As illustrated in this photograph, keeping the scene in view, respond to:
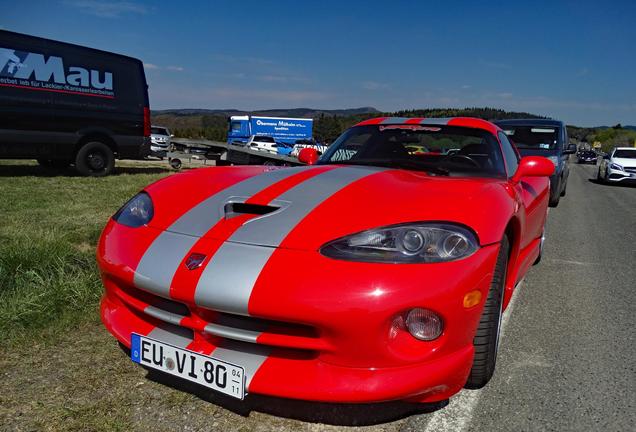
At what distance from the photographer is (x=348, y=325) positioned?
1.68 meters

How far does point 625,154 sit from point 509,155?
629 inches

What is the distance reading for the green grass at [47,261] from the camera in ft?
8.89

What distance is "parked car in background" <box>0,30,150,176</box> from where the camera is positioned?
836 centimetres

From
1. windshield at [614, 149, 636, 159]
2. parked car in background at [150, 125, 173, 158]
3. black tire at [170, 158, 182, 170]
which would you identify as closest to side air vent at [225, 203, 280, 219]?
black tire at [170, 158, 182, 170]

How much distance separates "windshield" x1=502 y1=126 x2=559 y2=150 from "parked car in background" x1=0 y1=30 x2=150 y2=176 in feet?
25.3

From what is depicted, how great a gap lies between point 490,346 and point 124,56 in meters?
9.74

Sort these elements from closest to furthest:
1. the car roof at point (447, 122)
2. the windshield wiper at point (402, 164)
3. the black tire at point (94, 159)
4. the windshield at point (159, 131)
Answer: the windshield wiper at point (402, 164) → the car roof at point (447, 122) → the black tire at point (94, 159) → the windshield at point (159, 131)

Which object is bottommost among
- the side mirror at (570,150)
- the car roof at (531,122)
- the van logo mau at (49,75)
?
the side mirror at (570,150)

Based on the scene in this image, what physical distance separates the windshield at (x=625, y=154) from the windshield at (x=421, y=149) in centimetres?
1572

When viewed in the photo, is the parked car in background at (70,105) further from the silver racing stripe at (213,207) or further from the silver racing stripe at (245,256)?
the silver racing stripe at (245,256)

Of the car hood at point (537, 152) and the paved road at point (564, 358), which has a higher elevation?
the car hood at point (537, 152)

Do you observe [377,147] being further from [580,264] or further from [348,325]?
[580,264]

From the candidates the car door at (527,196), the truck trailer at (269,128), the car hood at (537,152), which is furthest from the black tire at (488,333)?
the truck trailer at (269,128)

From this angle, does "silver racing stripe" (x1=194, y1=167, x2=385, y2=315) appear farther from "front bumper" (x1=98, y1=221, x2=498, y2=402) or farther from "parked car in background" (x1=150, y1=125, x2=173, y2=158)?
"parked car in background" (x1=150, y1=125, x2=173, y2=158)
